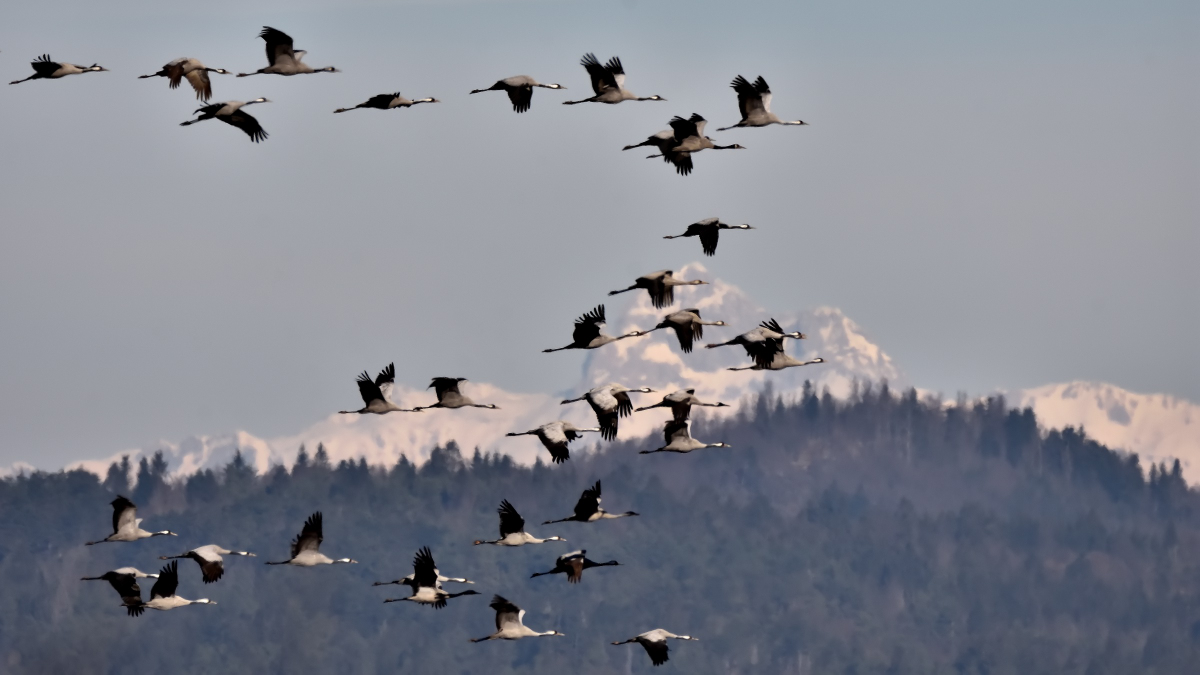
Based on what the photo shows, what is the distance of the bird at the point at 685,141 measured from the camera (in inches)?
2805

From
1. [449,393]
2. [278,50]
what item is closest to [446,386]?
[449,393]

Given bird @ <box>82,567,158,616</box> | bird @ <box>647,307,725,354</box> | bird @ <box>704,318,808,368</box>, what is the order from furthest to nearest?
bird @ <box>82,567,158,616</box> → bird @ <box>704,318,808,368</box> → bird @ <box>647,307,725,354</box>

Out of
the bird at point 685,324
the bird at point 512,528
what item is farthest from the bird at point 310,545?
the bird at point 685,324

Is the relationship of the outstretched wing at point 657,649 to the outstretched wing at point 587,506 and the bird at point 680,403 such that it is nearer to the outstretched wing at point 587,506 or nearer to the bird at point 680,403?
the outstretched wing at point 587,506

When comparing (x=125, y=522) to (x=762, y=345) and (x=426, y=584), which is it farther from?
(x=762, y=345)

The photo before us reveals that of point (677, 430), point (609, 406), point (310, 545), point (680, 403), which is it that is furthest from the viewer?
point (310, 545)

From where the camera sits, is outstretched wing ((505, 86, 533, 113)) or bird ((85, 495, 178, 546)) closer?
outstretched wing ((505, 86, 533, 113))

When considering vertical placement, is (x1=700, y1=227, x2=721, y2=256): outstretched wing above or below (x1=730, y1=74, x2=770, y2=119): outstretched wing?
below

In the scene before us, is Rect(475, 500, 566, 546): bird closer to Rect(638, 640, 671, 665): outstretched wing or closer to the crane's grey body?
Rect(638, 640, 671, 665): outstretched wing

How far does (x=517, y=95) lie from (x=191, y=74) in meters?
9.29

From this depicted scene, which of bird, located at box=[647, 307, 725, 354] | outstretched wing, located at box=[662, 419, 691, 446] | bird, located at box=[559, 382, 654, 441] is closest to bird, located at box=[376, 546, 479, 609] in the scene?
outstretched wing, located at box=[662, 419, 691, 446]

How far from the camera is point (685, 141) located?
71.6 meters

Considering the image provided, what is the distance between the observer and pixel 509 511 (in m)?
73.4

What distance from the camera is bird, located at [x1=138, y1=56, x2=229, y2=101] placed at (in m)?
65.5
